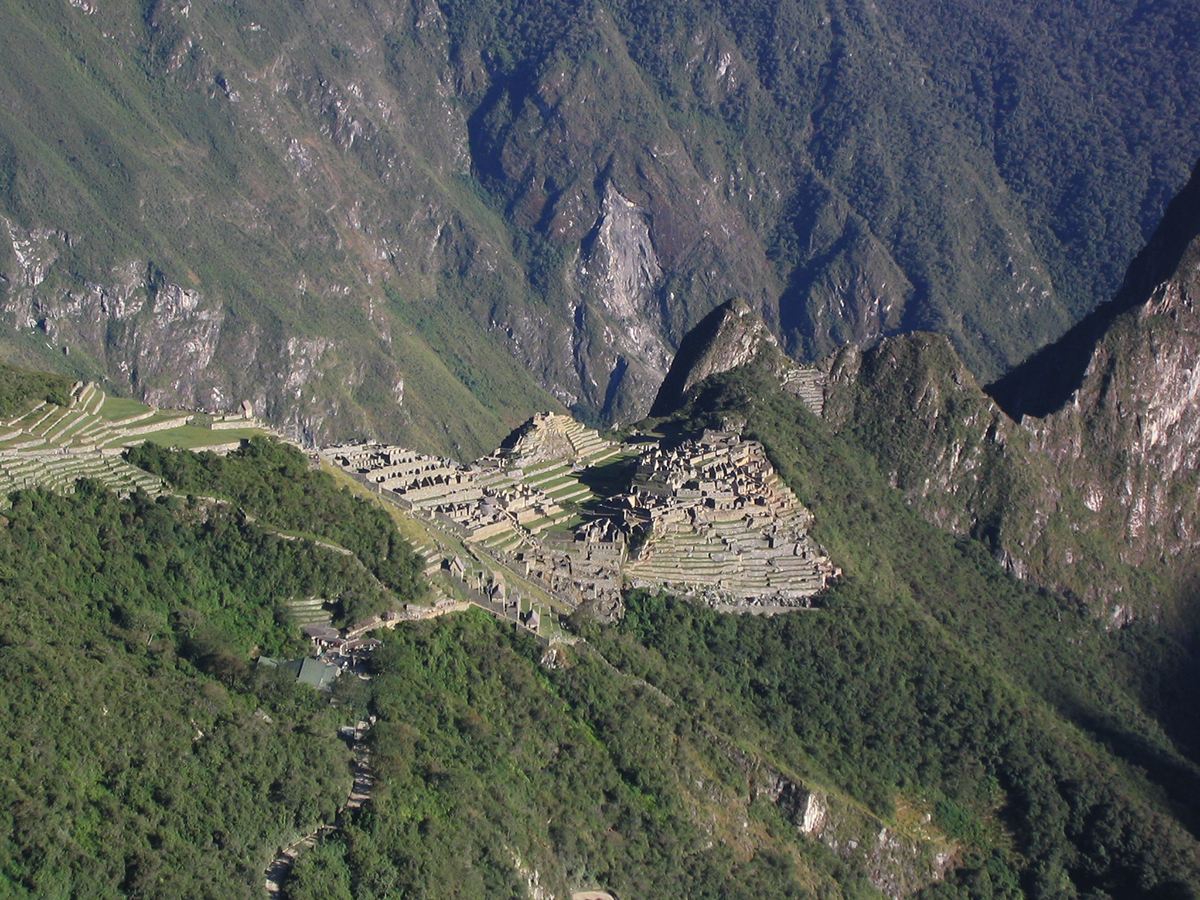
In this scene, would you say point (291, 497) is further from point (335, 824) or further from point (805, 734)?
point (805, 734)

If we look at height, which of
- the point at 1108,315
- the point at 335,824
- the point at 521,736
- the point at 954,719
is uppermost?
the point at 335,824

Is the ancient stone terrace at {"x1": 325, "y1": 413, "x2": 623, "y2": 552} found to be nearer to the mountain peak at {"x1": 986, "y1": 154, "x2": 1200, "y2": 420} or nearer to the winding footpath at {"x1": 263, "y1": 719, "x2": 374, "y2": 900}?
the winding footpath at {"x1": 263, "y1": 719, "x2": 374, "y2": 900}

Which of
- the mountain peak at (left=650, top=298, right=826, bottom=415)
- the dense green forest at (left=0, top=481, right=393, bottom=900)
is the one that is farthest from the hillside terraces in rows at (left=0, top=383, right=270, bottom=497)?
the mountain peak at (left=650, top=298, right=826, bottom=415)

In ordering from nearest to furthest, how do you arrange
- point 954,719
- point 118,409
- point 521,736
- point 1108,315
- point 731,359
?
point 521,736, point 118,409, point 954,719, point 731,359, point 1108,315

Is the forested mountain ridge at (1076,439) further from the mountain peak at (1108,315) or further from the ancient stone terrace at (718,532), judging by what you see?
the ancient stone terrace at (718,532)

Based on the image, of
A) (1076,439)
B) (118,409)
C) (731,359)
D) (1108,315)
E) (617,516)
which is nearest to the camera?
(118,409)

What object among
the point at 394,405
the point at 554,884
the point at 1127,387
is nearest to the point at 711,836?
the point at 554,884

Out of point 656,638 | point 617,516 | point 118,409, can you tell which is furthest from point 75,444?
point 617,516

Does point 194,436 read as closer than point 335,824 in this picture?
No

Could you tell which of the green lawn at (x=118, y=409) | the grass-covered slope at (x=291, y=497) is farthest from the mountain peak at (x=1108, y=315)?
the green lawn at (x=118, y=409)

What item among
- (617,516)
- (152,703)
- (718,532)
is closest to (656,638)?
(617,516)

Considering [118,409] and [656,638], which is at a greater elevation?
[118,409]
